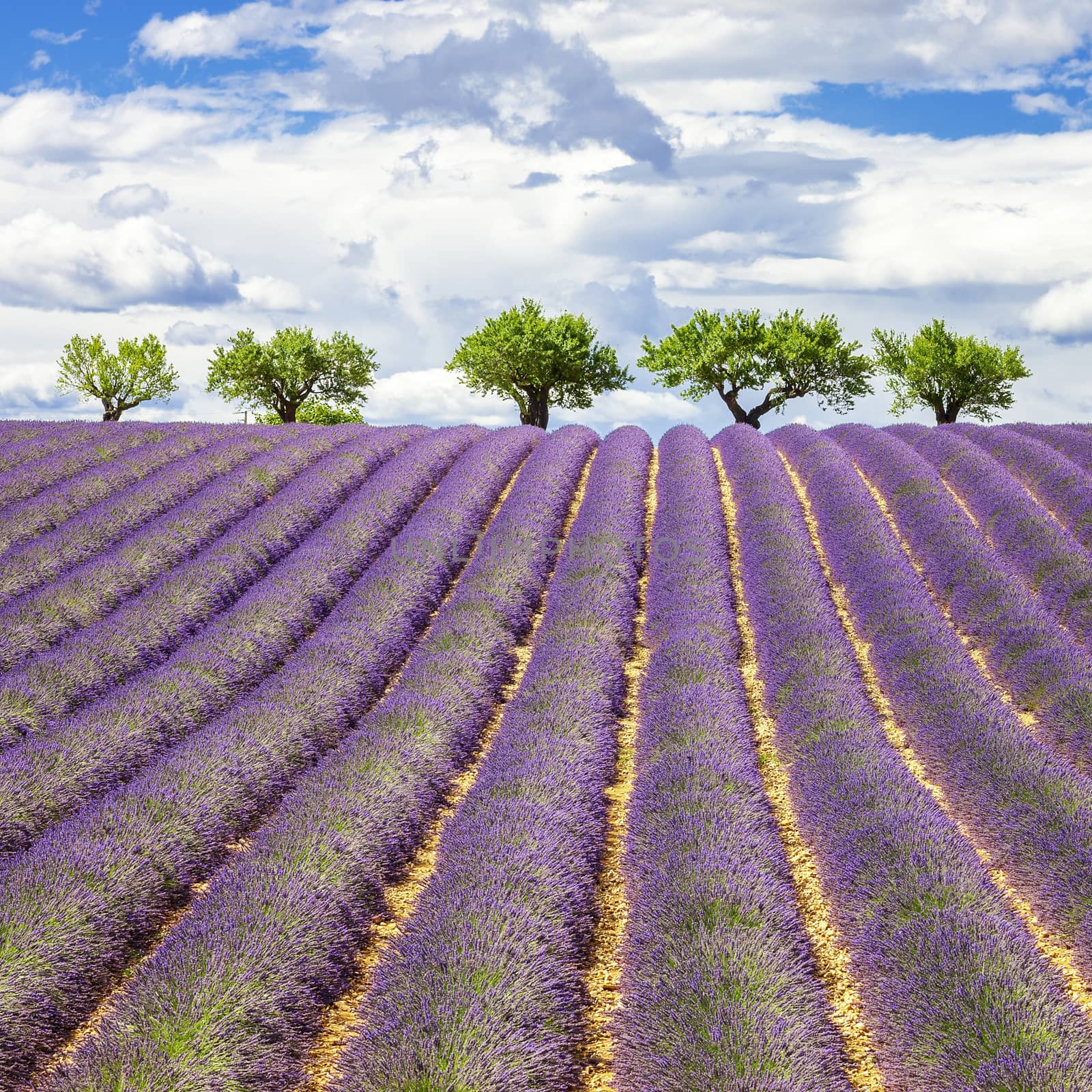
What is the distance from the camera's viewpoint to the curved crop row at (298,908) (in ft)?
15.3

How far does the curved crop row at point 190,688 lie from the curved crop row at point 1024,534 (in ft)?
27.7

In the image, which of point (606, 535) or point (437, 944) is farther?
point (606, 535)

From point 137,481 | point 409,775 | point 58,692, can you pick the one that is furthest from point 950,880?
→ point 137,481

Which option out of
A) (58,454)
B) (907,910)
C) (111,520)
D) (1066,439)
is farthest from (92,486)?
(1066,439)

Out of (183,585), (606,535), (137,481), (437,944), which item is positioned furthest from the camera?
(137,481)

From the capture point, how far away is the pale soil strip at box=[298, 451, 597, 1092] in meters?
4.96

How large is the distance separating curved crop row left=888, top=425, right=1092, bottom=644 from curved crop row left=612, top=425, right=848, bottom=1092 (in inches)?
170

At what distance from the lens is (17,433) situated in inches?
729

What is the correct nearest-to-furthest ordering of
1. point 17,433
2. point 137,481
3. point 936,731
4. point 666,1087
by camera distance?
1. point 666,1087
2. point 936,731
3. point 137,481
4. point 17,433

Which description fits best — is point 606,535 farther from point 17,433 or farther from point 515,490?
point 17,433

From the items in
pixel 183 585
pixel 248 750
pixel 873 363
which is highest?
pixel 873 363

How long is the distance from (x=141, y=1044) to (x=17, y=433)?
658 inches

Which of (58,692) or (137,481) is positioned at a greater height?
(137,481)

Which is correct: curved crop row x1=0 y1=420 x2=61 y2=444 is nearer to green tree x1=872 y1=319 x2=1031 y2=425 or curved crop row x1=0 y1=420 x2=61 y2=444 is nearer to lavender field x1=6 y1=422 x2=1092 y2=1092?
lavender field x1=6 y1=422 x2=1092 y2=1092
